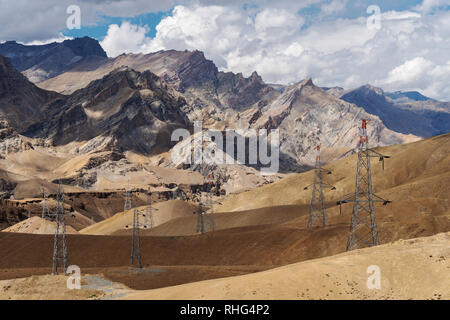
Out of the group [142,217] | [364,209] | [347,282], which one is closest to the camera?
[347,282]

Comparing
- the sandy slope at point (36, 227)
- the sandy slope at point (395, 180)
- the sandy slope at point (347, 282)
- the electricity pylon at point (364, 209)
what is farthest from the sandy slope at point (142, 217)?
the sandy slope at point (347, 282)

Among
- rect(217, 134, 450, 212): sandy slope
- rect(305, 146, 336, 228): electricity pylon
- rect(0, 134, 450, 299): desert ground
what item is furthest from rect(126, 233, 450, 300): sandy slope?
rect(217, 134, 450, 212): sandy slope

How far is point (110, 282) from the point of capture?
50.7 m

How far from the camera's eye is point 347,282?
33188mm

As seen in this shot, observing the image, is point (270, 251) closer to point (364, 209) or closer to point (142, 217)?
point (364, 209)

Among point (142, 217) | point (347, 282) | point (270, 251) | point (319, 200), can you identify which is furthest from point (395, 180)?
point (347, 282)

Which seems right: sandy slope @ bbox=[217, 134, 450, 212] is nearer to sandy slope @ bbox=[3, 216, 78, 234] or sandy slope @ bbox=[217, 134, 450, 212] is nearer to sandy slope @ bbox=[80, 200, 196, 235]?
sandy slope @ bbox=[80, 200, 196, 235]

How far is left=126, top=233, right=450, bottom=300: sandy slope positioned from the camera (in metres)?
31.7

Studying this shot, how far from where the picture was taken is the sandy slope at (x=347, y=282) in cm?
3172

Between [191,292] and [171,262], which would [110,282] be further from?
[171,262]

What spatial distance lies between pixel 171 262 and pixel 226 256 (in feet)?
28.2

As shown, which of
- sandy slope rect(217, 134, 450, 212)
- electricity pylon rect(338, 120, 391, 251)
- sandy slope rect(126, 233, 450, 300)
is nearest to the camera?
sandy slope rect(126, 233, 450, 300)

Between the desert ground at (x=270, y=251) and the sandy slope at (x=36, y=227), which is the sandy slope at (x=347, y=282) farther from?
the sandy slope at (x=36, y=227)
